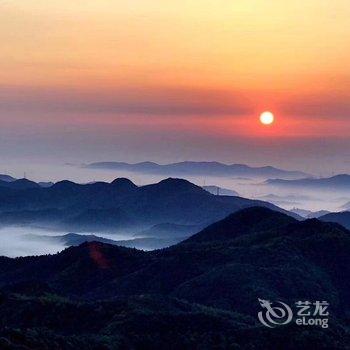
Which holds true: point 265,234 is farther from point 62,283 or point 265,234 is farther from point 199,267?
point 62,283

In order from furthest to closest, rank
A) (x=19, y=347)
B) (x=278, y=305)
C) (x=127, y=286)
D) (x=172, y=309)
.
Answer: (x=127, y=286), (x=278, y=305), (x=172, y=309), (x=19, y=347)

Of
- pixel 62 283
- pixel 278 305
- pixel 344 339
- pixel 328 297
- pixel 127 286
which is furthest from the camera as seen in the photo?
pixel 62 283

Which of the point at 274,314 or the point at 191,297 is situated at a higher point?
the point at 191,297

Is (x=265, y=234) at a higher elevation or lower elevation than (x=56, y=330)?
higher

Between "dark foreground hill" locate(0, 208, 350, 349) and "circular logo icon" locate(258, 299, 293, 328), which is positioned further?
"circular logo icon" locate(258, 299, 293, 328)

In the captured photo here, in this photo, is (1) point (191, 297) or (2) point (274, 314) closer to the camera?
(2) point (274, 314)

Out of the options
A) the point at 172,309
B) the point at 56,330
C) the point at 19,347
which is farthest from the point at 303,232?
the point at 19,347

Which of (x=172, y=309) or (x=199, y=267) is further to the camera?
(x=199, y=267)

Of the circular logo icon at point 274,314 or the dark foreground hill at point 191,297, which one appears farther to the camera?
the circular logo icon at point 274,314
